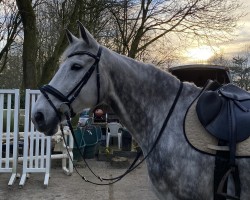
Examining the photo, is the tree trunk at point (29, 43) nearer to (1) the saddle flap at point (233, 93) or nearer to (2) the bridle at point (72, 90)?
(2) the bridle at point (72, 90)

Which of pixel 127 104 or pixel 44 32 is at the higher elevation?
pixel 44 32

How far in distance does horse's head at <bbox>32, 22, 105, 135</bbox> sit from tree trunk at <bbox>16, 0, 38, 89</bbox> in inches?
348

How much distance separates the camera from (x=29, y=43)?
36.3 feet

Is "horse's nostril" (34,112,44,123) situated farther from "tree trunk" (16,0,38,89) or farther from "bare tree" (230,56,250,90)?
"bare tree" (230,56,250,90)

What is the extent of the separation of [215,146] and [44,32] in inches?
762

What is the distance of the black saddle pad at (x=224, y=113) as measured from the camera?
2.48 metres

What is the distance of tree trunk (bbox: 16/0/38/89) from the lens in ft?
36.4

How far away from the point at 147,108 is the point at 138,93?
0.48 ft

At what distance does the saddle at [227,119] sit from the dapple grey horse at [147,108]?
0.28 feet

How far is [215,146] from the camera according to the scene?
248 cm

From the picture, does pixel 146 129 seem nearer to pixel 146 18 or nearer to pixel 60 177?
pixel 60 177

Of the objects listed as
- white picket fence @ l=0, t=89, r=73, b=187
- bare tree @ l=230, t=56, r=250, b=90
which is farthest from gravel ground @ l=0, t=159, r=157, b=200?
bare tree @ l=230, t=56, r=250, b=90

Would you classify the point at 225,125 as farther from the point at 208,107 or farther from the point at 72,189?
the point at 72,189

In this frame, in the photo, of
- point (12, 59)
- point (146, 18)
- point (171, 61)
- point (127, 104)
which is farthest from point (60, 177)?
point (12, 59)
